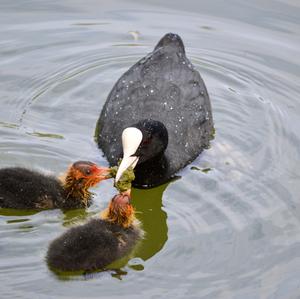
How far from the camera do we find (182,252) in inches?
283

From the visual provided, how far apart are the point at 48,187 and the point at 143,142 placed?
0.95 metres

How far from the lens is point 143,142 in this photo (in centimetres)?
795

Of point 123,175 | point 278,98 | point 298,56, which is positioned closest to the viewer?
point 123,175

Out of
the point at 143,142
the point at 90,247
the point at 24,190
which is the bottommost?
the point at 90,247

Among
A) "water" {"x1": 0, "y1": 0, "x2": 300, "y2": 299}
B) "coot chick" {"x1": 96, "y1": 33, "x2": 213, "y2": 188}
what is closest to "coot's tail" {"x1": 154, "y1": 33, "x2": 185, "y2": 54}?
"coot chick" {"x1": 96, "y1": 33, "x2": 213, "y2": 188}

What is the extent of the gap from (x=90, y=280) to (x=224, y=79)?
3808mm

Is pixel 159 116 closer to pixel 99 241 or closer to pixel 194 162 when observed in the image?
pixel 194 162

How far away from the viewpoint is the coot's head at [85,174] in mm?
7500

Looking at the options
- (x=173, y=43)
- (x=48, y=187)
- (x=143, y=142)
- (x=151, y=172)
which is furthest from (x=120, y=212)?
(x=173, y=43)

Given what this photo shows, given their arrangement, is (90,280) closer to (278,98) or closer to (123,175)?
(123,175)

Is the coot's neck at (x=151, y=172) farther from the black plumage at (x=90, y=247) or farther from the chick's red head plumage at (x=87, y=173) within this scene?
the black plumage at (x=90, y=247)

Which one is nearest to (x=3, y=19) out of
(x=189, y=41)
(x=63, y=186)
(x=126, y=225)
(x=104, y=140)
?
(x=189, y=41)

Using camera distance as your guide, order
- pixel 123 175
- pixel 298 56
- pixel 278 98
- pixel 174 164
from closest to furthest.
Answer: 1. pixel 123 175
2. pixel 174 164
3. pixel 278 98
4. pixel 298 56

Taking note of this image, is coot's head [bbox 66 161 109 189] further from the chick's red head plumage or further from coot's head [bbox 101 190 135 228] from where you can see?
coot's head [bbox 101 190 135 228]
